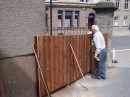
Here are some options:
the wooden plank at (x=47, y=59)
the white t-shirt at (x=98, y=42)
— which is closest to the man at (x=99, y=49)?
the white t-shirt at (x=98, y=42)

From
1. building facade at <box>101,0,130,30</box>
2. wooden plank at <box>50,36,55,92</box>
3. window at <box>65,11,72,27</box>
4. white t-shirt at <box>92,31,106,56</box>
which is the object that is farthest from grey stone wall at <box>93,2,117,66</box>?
building facade at <box>101,0,130,30</box>

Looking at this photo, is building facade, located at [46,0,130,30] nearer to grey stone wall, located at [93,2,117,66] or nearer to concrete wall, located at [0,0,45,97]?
grey stone wall, located at [93,2,117,66]

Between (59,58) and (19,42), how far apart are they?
4.17 feet

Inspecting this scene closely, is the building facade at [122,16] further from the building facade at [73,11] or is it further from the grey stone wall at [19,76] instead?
the grey stone wall at [19,76]

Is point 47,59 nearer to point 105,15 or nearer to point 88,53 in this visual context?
point 88,53

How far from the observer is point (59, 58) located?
4.83 m

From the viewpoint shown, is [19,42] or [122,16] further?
[122,16]

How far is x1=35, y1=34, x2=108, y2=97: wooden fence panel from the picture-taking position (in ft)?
14.0

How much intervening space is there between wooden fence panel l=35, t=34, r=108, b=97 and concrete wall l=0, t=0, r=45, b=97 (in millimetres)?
209

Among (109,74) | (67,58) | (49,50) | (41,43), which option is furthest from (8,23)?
(109,74)

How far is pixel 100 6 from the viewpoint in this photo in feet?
24.2

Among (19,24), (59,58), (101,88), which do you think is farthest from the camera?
(101,88)

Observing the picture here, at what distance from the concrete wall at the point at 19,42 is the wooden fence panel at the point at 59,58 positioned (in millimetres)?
209

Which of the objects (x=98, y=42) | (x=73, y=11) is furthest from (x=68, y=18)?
(x=98, y=42)
